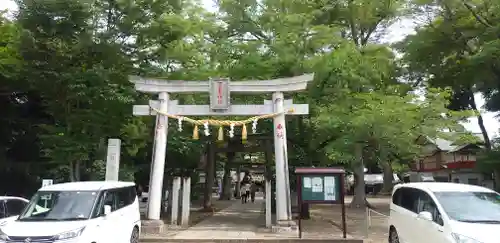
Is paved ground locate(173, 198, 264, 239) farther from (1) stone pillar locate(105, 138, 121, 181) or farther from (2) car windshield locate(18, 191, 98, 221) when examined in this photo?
(2) car windshield locate(18, 191, 98, 221)

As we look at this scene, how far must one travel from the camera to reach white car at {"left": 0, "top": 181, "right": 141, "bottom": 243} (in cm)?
887

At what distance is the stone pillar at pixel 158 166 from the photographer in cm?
1534

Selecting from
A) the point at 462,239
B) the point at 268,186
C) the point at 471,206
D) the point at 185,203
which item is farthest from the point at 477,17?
the point at 462,239

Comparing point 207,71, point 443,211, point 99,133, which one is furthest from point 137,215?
point 207,71

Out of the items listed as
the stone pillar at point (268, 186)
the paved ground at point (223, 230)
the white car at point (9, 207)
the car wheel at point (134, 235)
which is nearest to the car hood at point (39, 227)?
the white car at point (9, 207)

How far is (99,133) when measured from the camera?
17.9 m

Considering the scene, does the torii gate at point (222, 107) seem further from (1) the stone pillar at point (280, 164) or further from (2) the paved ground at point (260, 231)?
(2) the paved ground at point (260, 231)

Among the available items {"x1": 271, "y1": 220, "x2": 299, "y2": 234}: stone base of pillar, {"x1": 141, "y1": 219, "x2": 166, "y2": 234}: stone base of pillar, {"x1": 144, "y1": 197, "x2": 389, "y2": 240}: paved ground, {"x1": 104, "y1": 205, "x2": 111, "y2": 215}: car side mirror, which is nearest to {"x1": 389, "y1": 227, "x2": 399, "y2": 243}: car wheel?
{"x1": 144, "y1": 197, "x2": 389, "y2": 240}: paved ground

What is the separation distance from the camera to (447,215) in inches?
344

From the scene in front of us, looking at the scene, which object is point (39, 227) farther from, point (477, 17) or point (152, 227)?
point (477, 17)

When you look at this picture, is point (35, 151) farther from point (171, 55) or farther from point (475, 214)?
point (475, 214)

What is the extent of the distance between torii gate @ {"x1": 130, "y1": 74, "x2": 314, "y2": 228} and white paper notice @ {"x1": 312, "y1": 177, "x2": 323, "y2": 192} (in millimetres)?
1827

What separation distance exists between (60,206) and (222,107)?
272 inches

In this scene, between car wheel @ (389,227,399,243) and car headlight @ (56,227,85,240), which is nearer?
car headlight @ (56,227,85,240)
